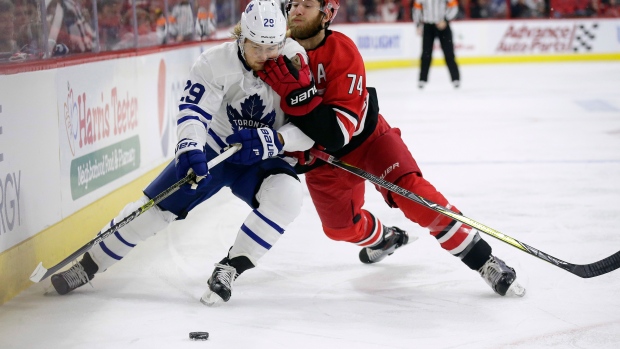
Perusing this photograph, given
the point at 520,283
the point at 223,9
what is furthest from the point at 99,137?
the point at 223,9

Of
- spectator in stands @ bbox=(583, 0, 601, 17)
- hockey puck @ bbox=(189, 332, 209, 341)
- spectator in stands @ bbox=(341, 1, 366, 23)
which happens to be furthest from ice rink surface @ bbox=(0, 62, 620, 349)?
spectator in stands @ bbox=(583, 0, 601, 17)

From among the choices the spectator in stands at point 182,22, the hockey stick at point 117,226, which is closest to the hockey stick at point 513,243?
the hockey stick at point 117,226

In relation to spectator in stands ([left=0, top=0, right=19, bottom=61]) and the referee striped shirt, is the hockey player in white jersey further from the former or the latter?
the referee striped shirt

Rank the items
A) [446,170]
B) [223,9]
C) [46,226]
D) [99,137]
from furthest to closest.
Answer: [223,9] < [446,170] < [99,137] < [46,226]

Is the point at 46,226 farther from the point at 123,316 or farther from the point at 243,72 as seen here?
the point at 243,72

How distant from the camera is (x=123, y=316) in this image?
2.65m

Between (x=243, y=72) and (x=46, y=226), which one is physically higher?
(x=243, y=72)

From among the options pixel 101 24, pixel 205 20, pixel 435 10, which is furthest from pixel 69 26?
pixel 435 10

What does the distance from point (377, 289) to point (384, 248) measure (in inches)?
12.8

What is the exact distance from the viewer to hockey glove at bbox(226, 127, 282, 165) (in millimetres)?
2719

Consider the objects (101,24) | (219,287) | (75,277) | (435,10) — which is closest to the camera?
(219,287)

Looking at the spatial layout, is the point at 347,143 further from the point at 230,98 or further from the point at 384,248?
the point at 384,248

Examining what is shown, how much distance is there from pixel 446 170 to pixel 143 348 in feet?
10.7

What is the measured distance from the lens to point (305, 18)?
2926 millimetres
